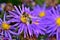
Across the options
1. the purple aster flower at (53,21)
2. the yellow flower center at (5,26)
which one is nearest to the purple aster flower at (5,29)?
the yellow flower center at (5,26)

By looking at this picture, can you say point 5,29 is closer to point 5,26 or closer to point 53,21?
point 5,26

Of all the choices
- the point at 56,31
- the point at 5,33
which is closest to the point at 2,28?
the point at 5,33

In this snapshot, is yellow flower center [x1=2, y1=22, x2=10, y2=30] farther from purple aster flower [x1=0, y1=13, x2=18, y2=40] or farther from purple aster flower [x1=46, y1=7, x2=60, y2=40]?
purple aster flower [x1=46, y1=7, x2=60, y2=40]

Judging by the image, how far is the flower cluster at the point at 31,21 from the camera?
1443 millimetres

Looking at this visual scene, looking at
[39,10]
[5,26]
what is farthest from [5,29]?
[39,10]

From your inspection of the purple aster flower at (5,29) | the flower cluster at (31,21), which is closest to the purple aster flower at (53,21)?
the flower cluster at (31,21)

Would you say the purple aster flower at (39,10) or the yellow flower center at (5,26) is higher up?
the purple aster flower at (39,10)

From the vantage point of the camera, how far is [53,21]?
1453mm

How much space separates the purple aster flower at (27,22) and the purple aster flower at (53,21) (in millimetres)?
21

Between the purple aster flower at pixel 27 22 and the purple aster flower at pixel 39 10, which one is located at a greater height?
the purple aster flower at pixel 39 10

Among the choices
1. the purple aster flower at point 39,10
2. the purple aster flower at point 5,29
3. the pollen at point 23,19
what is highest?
the purple aster flower at point 39,10

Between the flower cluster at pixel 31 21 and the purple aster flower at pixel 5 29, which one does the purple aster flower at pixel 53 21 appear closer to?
the flower cluster at pixel 31 21

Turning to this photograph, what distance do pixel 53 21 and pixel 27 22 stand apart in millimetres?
79

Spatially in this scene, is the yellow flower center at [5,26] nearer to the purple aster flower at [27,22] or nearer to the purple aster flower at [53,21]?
the purple aster flower at [27,22]
